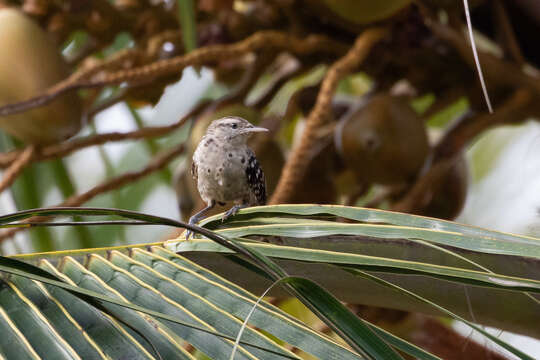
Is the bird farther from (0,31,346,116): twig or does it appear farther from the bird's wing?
(0,31,346,116): twig

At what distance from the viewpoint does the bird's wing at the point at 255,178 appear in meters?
1.03

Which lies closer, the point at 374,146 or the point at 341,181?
the point at 374,146

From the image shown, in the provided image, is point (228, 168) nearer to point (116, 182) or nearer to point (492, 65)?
point (116, 182)

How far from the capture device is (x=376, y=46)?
3.85 feet

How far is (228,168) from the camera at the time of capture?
40.4 inches

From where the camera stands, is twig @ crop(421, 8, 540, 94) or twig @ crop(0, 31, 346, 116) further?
twig @ crop(421, 8, 540, 94)

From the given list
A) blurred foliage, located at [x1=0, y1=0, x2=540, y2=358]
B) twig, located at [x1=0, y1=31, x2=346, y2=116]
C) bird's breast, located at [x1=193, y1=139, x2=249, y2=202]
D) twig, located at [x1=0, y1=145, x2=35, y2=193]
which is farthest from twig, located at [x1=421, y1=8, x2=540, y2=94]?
twig, located at [x1=0, y1=145, x2=35, y2=193]

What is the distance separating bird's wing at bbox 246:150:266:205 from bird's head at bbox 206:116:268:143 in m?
0.03

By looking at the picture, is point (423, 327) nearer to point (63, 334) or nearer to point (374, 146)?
point (374, 146)

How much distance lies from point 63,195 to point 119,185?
12.0 inches

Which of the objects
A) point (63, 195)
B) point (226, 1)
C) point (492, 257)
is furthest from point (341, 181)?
point (492, 257)

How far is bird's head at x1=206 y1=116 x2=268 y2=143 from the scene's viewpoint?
104 cm

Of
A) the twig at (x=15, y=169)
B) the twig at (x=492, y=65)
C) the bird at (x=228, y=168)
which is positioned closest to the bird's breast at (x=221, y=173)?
the bird at (x=228, y=168)

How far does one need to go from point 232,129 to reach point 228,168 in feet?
0.19
